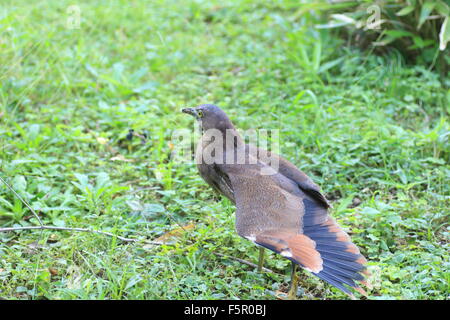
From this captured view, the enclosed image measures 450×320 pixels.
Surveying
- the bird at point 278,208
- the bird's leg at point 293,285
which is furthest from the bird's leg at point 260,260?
the bird's leg at point 293,285

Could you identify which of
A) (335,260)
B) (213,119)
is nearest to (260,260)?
(335,260)

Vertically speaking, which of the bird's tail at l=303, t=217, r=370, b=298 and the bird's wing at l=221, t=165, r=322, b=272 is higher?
the bird's wing at l=221, t=165, r=322, b=272

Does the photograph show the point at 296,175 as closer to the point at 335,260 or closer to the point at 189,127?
the point at 335,260

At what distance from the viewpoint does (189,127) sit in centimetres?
594

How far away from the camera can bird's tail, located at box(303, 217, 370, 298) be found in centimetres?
360

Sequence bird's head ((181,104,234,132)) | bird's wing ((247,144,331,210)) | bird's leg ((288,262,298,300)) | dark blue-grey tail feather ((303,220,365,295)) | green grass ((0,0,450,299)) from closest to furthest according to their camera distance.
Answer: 1. dark blue-grey tail feather ((303,220,365,295))
2. bird's leg ((288,262,298,300))
3. green grass ((0,0,450,299))
4. bird's wing ((247,144,331,210))
5. bird's head ((181,104,234,132))

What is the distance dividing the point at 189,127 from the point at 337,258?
8.37 feet

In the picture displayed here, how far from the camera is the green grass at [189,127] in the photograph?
4.04 meters

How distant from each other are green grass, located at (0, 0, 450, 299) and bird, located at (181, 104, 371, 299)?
290 mm

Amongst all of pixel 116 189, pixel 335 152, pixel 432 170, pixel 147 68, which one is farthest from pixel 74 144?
pixel 432 170

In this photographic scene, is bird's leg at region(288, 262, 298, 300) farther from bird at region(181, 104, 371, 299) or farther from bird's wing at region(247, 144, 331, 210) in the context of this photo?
bird's wing at region(247, 144, 331, 210)

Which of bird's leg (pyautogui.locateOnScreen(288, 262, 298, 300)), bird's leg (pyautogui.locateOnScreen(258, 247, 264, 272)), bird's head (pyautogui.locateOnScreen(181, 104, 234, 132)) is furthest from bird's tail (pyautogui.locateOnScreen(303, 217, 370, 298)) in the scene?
bird's head (pyautogui.locateOnScreen(181, 104, 234, 132))

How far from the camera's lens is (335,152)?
17.8 feet

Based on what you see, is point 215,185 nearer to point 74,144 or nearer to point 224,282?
point 224,282
